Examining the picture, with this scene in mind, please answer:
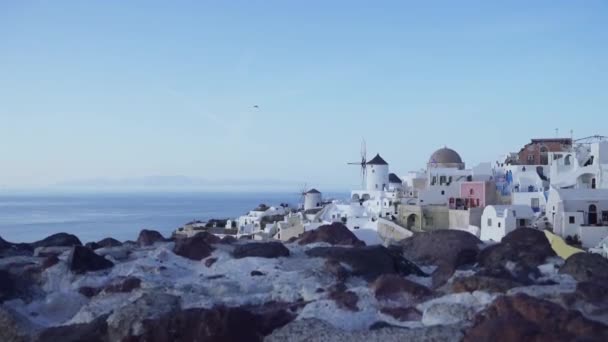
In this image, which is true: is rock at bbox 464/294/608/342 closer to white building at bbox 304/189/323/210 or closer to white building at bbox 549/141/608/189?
white building at bbox 549/141/608/189

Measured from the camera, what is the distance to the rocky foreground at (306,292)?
20.7 meters

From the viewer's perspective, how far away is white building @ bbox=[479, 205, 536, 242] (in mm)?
39975

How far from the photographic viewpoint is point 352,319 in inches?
892

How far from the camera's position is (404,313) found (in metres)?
22.9

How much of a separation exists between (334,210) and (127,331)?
3628cm

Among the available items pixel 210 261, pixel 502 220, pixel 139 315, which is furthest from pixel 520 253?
pixel 139 315

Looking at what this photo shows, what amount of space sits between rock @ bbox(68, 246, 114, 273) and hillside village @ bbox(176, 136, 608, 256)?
55.1 ft

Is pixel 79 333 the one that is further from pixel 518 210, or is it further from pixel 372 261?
pixel 518 210

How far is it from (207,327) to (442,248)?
59.9 ft

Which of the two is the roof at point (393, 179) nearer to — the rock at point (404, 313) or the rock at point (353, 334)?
the rock at point (404, 313)

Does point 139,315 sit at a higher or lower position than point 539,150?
lower

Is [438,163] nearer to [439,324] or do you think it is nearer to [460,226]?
[460,226]

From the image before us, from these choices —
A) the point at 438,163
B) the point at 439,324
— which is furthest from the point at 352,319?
the point at 438,163

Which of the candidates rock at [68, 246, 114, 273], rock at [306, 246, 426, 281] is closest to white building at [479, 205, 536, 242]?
rock at [306, 246, 426, 281]
